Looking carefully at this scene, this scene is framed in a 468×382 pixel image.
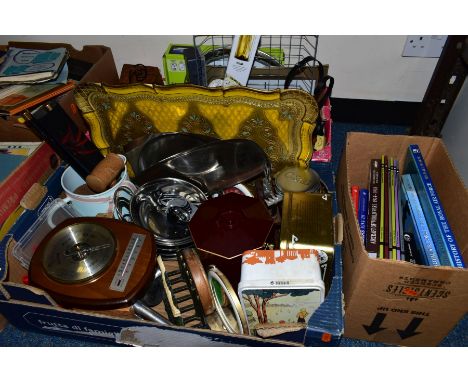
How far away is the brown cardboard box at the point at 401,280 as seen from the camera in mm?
782

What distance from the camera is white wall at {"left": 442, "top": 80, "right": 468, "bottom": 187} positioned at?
1.27 m

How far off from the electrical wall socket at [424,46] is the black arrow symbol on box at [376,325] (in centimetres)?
100

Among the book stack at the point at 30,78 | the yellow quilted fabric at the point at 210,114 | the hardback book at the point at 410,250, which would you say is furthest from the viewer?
the book stack at the point at 30,78

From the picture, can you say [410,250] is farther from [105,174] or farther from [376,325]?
[105,174]

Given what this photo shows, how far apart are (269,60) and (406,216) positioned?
711 millimetres

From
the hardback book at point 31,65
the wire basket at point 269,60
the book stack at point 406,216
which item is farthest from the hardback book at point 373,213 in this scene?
the hardback book at point 31,65

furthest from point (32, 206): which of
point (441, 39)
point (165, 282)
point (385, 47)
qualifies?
point (441, 39)

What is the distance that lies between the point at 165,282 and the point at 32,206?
45cm

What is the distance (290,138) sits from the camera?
1061 mm

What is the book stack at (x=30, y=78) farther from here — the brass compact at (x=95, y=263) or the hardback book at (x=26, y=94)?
the brass compact at (x=95, y=263)

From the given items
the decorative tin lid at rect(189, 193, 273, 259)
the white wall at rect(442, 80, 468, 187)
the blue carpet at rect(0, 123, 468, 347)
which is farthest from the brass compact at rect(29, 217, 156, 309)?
the white wall at rect(442, 80, 468, 187)

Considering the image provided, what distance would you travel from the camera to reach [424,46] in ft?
4.51

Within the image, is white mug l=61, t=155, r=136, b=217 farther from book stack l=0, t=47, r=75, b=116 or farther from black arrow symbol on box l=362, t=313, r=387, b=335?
black arrow symbol on box l=362, t=313, r=387, b=335

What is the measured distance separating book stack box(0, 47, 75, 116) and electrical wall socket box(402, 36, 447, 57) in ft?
3.96
